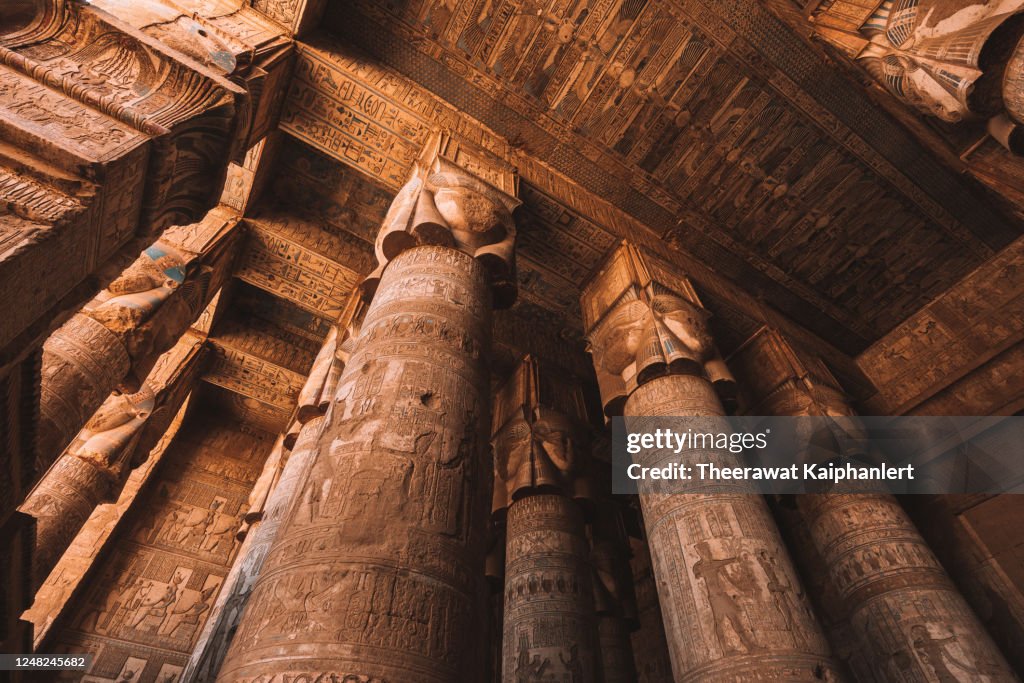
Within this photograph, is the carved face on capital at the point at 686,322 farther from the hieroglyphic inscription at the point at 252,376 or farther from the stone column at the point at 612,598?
the hieroglyphic inscription at the point at 252,376

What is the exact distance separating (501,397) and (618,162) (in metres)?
3.59

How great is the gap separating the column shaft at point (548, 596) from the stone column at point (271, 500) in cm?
230

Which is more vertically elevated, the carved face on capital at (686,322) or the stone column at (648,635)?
the carved face on capital at (686,322)

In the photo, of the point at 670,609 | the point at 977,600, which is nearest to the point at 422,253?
the point at 670,609

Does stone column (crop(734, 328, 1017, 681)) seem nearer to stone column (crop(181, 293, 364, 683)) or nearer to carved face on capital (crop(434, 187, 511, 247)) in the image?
carved face on capital (crop(434, 187, 511, 247))

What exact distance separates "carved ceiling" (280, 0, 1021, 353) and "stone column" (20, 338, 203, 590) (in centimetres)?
306

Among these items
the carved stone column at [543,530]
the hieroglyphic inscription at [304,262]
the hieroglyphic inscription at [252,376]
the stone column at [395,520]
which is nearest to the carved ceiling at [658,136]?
the hieroglyphic inscription at [304,262]

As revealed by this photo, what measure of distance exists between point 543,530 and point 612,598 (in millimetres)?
1400

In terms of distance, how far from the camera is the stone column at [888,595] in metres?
3.18

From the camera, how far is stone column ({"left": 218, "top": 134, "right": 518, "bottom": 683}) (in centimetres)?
145

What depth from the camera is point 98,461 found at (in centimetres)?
474

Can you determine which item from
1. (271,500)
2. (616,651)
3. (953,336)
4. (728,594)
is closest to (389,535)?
(728,594)

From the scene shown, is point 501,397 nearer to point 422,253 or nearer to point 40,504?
point 422,253

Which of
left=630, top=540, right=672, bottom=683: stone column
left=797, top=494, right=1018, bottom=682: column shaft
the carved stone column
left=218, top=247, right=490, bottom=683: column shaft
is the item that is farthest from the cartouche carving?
left=630, top=540, right=672, bottom=683: stone column
